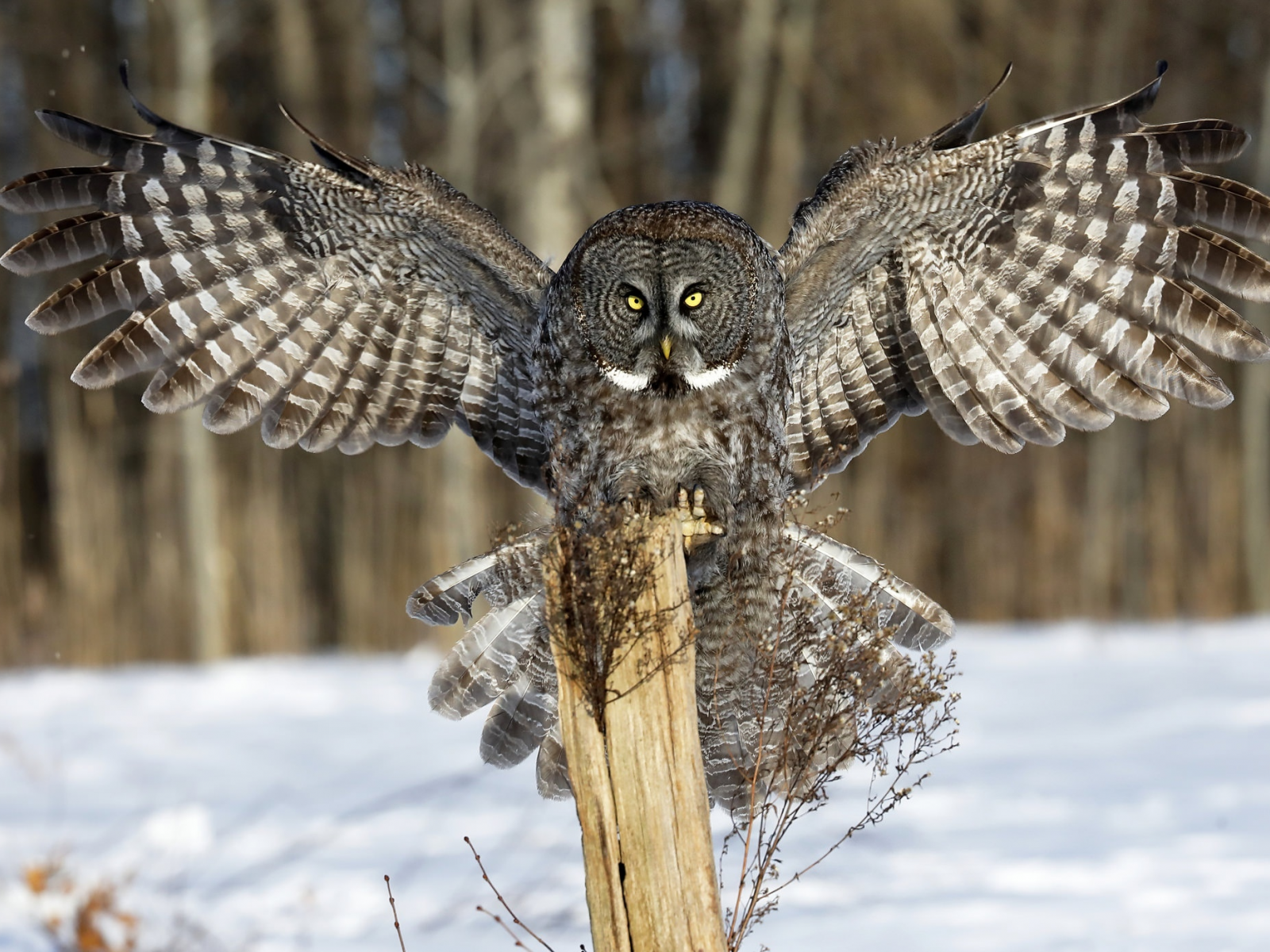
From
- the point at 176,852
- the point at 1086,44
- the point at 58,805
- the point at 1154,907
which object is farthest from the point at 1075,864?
the point at 1086,44

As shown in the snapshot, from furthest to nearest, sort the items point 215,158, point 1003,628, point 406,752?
point 1003,628 < point 406,752 < point 215,158

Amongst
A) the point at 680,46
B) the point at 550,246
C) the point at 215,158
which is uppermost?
the point at 680,46

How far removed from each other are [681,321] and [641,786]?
133 cm

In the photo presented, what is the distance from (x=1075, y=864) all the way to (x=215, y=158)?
369 cm

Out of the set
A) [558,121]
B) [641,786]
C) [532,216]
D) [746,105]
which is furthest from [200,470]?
[641,786]

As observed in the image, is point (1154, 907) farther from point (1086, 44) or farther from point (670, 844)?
point (1086, 44)

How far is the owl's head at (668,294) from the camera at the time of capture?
3301mm

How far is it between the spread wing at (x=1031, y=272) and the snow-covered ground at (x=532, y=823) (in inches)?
63.2

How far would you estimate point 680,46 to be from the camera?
42.7 feet

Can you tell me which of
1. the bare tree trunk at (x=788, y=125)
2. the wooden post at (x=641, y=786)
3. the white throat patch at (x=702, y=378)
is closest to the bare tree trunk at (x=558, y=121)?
the bare tree trunk at (x=788, y=125)

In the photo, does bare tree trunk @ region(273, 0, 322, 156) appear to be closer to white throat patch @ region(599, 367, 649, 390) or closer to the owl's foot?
white throat patch @ region(599, 367, 649, 390)

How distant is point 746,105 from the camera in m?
11.3

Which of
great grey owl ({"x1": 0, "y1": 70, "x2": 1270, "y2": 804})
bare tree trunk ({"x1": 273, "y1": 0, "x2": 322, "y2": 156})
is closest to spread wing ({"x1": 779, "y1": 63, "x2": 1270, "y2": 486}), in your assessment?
great grey owl ({"x1": 0, "y1": 70, "x2": 1270, "y2": 804})

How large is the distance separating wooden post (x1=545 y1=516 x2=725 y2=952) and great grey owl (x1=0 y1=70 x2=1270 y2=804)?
559mm
